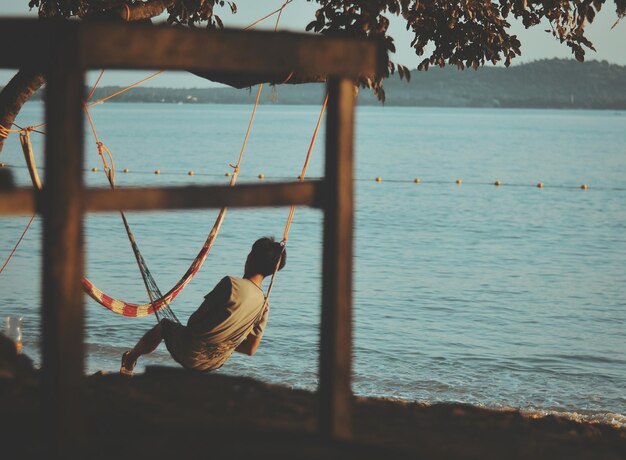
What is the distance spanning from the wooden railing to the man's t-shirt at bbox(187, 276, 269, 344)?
1978 mm

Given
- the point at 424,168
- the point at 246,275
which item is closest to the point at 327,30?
the point at 246,275

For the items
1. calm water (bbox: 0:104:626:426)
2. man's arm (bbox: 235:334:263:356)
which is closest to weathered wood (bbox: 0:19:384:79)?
man's arm (bbox: 235:334:263:356)

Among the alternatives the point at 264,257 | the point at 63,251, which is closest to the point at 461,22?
the point at 264,257

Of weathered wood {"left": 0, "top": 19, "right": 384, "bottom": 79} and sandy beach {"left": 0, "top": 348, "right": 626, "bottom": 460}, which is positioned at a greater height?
weathered wood {"left": 0, "top": 19, "right": 384, "bottom": 79}

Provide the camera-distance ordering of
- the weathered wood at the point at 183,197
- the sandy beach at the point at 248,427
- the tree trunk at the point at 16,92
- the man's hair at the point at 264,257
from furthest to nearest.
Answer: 1. the tree trunk at the point at 16,92
2. the man's hair at the point at 264,257
3. the sandy beach at the point at 248,427
4. the weathered wood at the point at 183,197

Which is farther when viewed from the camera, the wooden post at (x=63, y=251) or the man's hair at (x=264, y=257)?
the man's hair at (x=264, y=257)

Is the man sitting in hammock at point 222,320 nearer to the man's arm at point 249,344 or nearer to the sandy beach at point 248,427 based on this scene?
the man's arm at point 249,344

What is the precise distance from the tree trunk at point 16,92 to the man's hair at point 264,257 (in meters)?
1.51

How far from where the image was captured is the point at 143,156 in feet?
138

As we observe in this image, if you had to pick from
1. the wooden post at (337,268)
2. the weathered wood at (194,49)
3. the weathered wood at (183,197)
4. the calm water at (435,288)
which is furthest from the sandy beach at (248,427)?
the calm water at (435,288)

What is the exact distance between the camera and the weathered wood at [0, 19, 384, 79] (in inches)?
92.0

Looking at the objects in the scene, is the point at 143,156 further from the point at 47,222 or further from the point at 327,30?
the point at 47,222

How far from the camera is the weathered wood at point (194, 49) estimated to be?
2.34 m

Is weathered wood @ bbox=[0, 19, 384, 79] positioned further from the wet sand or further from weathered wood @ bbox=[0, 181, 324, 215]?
the wet sand
